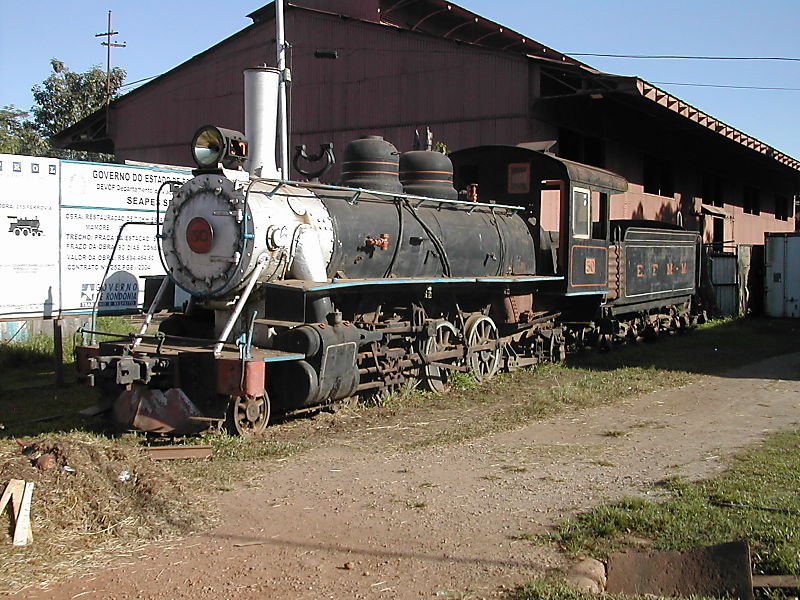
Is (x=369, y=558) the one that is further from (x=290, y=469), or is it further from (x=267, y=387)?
(x=267, y=387)

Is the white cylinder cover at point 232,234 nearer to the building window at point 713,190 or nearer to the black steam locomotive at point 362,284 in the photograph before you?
the black steam locomotive at point 362,284

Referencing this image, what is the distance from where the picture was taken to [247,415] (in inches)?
310

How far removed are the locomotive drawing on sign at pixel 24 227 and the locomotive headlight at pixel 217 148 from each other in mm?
4828

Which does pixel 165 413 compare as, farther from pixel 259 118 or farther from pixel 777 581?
pixel 777 581

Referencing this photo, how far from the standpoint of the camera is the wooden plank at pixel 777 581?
428 centimetres

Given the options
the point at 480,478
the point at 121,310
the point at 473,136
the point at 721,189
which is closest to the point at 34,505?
the point at 480,478

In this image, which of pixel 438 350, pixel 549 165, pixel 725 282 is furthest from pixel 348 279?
pixel 725 282

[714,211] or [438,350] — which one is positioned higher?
[714,211]

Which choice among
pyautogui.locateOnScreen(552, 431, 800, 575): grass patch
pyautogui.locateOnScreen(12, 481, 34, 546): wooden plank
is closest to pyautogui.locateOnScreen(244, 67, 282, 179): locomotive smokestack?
pyautogui.locateOnScreen(12, 481, 34, 546): wooden plank

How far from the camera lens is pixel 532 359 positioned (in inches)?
503

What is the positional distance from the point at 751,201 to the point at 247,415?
106 feet

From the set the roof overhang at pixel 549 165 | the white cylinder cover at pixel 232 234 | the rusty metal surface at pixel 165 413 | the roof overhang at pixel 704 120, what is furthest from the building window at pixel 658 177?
the rusty metal surface at pixel 165 413

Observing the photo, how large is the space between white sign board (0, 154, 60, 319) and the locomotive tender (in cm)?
412

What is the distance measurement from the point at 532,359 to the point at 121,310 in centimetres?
634
